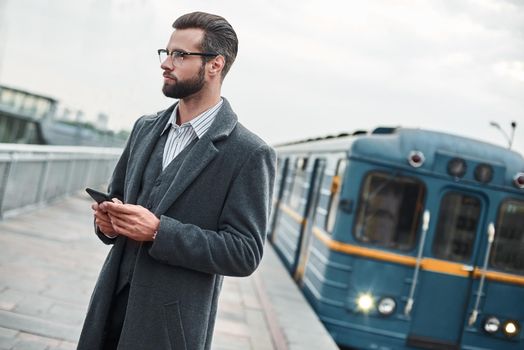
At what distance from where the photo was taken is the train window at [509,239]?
24.7 ft

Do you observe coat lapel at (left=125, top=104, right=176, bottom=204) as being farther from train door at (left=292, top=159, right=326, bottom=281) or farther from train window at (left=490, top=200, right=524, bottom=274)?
train door at (left=292, top=159, right=326, bottom=281)

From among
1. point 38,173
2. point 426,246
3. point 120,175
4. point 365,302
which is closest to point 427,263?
point 426,246

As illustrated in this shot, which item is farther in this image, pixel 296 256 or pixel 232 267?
pixel 296 256

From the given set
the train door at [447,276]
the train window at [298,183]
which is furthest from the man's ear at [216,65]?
the train window at [298,183]

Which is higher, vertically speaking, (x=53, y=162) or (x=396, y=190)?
(x=396, y=190)

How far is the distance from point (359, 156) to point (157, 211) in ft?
18.2

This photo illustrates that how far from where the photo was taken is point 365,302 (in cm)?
730

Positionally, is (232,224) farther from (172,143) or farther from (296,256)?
(296,256)

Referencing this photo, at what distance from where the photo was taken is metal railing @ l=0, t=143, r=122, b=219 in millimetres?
8625

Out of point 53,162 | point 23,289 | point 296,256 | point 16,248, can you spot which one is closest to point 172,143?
point 23,289

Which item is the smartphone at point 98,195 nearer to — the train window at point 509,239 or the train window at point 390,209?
the train window at point 390,209

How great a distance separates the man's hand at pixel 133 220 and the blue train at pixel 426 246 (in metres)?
5.58

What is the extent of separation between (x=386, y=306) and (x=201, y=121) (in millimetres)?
5535

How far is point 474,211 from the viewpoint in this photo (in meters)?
7.53
